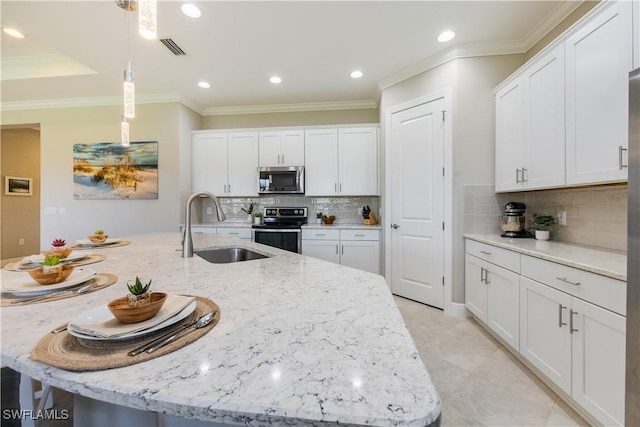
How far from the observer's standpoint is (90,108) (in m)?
4.16

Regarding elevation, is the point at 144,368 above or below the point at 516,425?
above

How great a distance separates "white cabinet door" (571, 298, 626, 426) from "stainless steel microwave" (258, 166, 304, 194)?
3.21 m

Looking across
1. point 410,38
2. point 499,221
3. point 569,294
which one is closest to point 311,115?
point 410,38

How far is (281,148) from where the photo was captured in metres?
4.16

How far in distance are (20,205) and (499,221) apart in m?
8.48

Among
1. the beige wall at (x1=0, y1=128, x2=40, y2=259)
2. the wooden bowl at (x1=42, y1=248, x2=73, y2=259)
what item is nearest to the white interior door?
the wooden bowl at (x1=42, y1=248, x2=73, y2=259)

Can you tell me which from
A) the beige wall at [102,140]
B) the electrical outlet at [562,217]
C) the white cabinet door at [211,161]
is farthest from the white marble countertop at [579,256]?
the beige wall at [102,140]

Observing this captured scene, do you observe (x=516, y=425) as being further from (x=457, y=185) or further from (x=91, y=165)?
(x=91, y=165)

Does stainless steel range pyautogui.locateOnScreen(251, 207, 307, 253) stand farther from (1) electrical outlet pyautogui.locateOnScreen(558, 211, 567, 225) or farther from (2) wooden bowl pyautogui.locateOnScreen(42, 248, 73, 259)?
(1) electrical outlet pyautogui.locateOnScreen(558, 211, 567, 225)

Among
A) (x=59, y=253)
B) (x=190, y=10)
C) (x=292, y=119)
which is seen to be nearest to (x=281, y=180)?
(x=292, y=119)

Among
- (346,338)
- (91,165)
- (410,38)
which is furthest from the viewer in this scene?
(91,165)

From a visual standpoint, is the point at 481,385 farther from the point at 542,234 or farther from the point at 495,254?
the point at 542,234

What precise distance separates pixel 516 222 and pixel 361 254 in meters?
1.80

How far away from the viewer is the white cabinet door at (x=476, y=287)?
2379 mm
